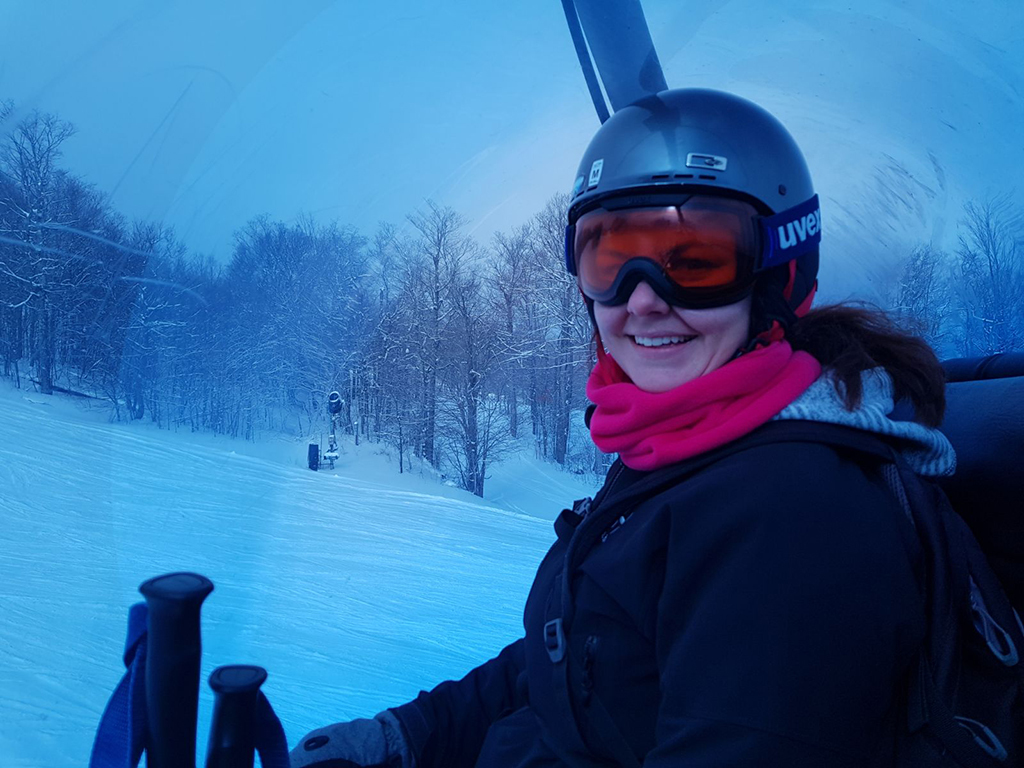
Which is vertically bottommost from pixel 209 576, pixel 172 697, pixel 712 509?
pixel 209 576

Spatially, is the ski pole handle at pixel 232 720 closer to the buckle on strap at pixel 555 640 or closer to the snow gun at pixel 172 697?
the snow gun at pixel 172 697

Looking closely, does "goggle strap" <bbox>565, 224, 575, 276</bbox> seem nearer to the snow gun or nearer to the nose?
the nose

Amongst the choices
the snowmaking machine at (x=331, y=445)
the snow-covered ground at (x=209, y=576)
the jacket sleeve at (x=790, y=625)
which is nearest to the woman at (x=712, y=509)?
the jacket sleeve at (x=790, y=625)

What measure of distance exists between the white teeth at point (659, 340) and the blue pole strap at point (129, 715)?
2.79 ft

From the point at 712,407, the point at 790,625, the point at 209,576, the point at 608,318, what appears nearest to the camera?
the point at 790,625

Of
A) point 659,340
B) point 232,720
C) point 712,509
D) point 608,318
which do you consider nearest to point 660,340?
point 659,340

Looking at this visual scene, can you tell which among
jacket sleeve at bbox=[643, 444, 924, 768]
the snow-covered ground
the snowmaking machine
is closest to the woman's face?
jacket sleeve at bbox=[643, 444, 924, 768]

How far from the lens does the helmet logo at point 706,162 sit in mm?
1203

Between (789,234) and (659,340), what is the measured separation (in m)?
0.30

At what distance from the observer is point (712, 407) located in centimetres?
105

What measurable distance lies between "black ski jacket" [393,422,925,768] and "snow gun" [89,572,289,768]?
46cm

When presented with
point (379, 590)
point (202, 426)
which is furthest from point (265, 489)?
point (379, 590)

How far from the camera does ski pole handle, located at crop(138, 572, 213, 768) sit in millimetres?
808

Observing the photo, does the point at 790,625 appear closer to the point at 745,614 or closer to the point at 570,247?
the point at 745,614
